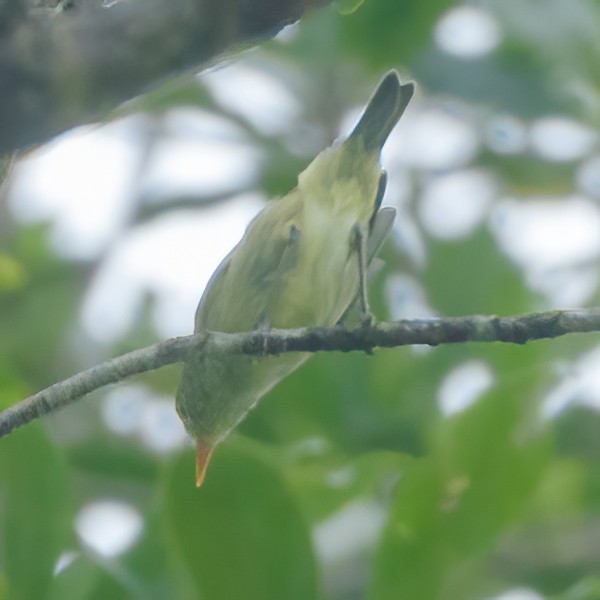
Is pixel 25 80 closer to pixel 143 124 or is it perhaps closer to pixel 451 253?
pixel 451 253

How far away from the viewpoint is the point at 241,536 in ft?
7.73

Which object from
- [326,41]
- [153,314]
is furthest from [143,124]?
[326,41]

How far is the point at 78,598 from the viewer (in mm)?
2355

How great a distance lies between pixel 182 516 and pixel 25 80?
1.36 m

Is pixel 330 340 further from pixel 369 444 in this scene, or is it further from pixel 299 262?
pixel 369 444

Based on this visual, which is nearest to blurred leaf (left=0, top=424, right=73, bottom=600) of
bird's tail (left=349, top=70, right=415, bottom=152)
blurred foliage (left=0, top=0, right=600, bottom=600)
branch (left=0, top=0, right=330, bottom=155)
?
blurred foliage (left=0, top=0, right=600, bottom=600)

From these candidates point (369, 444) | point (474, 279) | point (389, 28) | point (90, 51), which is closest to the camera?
point (90, 51)

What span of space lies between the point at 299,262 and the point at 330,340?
0.89m

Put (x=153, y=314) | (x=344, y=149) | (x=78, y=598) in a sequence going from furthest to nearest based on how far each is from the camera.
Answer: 1. (x=153, y=314)
2. (x=344, y=149)
3. (x=78, y=598)

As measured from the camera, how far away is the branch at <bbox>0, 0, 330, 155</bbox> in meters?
1.17

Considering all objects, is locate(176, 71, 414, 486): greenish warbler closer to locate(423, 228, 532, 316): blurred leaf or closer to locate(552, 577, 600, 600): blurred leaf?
locate(423, 228, 532, 316): blurred leaf

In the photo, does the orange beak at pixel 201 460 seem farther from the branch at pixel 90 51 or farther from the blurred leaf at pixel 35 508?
the branch at pixel 90 51

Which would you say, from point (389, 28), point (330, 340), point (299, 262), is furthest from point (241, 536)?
point (389, 28)

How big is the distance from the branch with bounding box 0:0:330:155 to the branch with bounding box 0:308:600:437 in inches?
25.9
